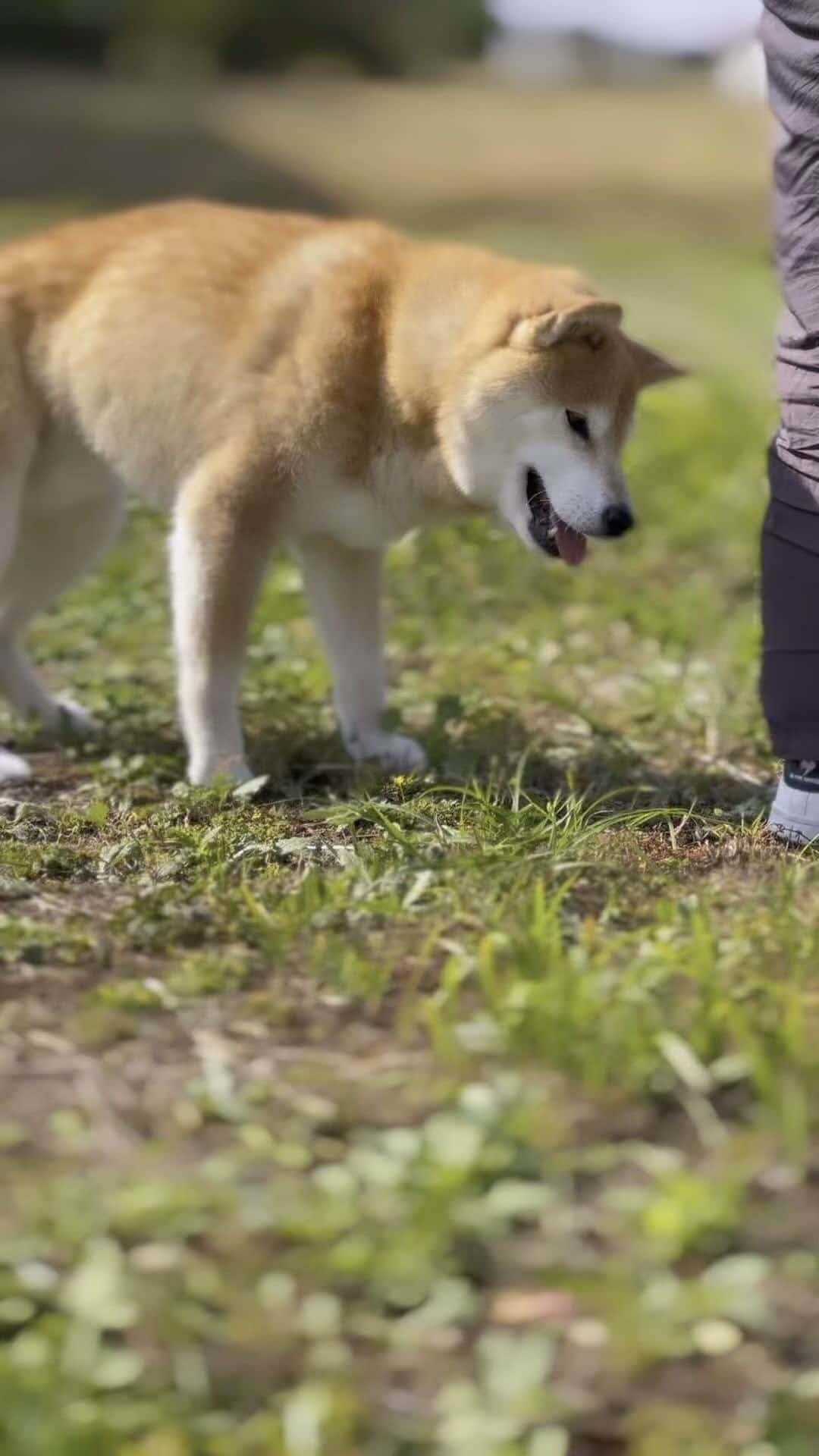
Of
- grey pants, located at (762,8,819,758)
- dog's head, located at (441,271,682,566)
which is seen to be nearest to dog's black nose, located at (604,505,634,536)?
dog's head, located at (441,271,682,566)

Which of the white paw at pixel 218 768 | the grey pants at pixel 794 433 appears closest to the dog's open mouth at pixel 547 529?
the grey pants at pixel 794 433

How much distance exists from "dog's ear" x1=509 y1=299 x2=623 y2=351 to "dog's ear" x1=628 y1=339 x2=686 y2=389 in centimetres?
20

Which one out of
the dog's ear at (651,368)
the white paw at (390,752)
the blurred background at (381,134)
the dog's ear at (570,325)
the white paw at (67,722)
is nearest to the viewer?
the dog's ear at (570,325)

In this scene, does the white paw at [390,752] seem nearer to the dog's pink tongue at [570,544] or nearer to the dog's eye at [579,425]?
the dog's pink tongue at [570,544]

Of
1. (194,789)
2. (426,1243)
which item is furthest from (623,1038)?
(194,789)

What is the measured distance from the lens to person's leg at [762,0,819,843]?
3.04 meters

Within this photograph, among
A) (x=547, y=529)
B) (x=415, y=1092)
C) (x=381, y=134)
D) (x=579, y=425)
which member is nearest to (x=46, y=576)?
(x=547, y=529)

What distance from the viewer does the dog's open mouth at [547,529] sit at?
3.46 m

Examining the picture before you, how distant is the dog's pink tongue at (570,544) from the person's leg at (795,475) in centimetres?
45

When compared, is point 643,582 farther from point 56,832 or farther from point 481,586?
point 56,832

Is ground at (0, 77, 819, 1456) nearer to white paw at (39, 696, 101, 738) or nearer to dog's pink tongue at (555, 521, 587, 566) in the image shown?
white paw at (39, 696, 101, 738)

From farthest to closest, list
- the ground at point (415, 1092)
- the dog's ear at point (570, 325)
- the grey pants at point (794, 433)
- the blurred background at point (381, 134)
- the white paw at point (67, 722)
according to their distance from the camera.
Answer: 1. the blurred background at point (381, 134)
2. the white paw at point (67, 722)
3. the dog's ear at point (570, 325)
4. the grey pants at point (794, 433)
5. the ground at point (415, 1092)

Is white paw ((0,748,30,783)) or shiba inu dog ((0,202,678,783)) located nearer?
shiba inu dog ((0,202,678,783))

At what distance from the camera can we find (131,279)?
11.9 feet
